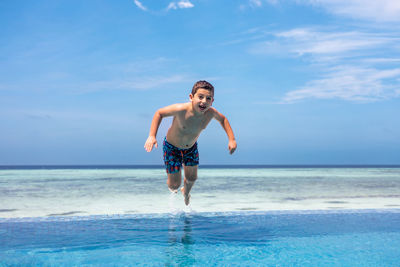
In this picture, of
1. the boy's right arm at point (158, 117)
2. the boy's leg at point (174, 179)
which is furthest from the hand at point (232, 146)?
the boy's leg at point (174, 179)

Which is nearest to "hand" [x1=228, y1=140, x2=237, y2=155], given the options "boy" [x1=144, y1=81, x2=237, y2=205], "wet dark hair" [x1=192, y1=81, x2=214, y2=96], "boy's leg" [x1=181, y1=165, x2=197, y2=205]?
"boy" [x1=144, y1=81, x2=237, y2=205]

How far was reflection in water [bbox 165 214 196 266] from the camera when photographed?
3846 millimetres

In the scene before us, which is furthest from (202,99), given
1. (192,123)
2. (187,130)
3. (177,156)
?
(177,156)

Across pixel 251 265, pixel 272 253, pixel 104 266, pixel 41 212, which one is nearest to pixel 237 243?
pixel 272 253

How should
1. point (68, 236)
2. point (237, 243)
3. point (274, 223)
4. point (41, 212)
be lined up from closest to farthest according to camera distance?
point (237, 243)
point (68, 236)
point (274, 223)
point (41, 212)

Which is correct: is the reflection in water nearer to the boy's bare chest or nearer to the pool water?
the pool water

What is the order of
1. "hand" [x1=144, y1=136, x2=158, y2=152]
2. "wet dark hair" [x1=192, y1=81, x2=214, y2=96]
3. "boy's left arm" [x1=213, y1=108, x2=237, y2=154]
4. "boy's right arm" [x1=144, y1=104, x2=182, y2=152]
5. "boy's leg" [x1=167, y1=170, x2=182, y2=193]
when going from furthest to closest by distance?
1. "boy's leg" [x1=167, y1=170, x2=182, y2=193]
2. "boy's left arm" [x1=213, y1=108, x2=237, y2=154]
3. "wet dark hair" [x1=192, y1=81, x2=214, y2=96]
4. "boy's right arm" [x1=144, y1=104, x2=182, y2=152]
5. "hand" [x1=144, y1=136, x2=158, y2=152]

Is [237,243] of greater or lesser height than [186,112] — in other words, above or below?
below

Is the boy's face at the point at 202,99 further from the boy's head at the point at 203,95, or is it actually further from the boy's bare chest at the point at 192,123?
the boy's bare chest at the point at 192,123

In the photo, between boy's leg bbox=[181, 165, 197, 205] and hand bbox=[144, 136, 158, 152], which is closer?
hand bbox=[144, 136, 158, 152]

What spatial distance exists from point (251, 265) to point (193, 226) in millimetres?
1735

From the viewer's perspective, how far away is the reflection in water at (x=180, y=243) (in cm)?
385

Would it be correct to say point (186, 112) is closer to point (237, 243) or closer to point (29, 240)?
point (237, 243)

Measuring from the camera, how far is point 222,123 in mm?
5375
